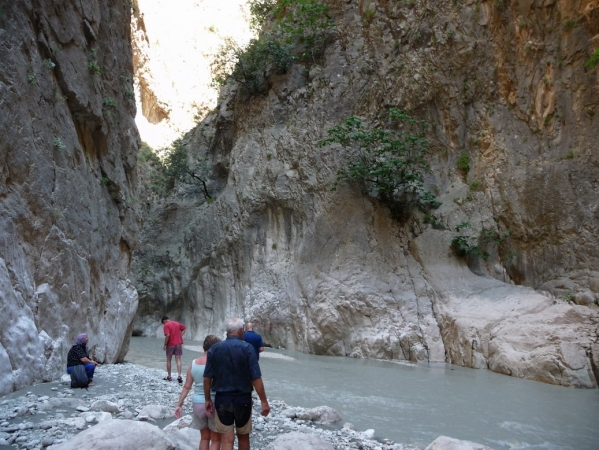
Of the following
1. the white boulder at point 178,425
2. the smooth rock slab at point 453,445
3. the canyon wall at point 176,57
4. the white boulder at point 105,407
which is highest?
the canyon wall at point 176,57

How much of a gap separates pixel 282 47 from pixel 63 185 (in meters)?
17.9

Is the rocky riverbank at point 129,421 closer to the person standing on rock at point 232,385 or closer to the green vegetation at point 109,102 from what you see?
the person standing on rock at point 232,385

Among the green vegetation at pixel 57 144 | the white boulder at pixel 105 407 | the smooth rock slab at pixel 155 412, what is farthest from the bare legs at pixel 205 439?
the green vegetation at pixel 57 144

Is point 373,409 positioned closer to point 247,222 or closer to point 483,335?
point 483,335

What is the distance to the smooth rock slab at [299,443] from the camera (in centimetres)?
491

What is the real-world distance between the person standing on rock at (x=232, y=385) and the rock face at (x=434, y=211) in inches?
406

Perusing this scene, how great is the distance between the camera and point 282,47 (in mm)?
25688

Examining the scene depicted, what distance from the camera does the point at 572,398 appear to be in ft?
33.6

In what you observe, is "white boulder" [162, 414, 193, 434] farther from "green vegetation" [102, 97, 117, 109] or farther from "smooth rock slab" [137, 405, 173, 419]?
"green vegetation" [102, 97, 117, 109]

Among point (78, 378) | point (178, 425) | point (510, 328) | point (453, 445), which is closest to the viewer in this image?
point (453, 445)

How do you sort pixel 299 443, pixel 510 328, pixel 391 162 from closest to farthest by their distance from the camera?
pixel 299 443
pixel 510 328
pixel 391 162

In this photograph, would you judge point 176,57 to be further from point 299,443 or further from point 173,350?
point 299,443

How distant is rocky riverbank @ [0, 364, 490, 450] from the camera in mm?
4535

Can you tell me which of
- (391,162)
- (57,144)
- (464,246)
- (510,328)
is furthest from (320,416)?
(391,162)
